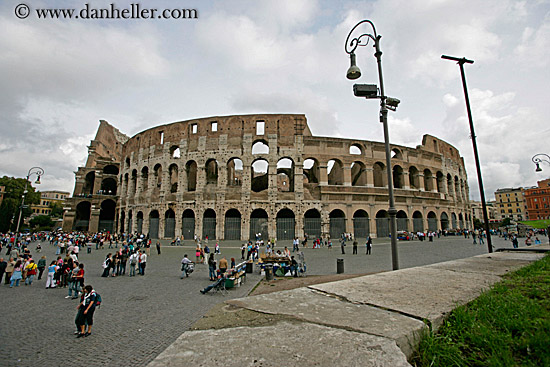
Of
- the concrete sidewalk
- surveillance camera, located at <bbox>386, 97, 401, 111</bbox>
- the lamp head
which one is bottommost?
the concrete sidewalk

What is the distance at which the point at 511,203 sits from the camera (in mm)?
85625

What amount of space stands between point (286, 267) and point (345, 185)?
1974cm

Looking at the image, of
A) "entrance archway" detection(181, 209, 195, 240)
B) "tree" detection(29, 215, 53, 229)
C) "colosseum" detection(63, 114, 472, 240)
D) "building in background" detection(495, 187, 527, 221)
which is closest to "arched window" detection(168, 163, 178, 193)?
"colosseum" detection(63, 114, 472, 240)

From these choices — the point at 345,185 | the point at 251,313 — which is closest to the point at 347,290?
the point at 251,313

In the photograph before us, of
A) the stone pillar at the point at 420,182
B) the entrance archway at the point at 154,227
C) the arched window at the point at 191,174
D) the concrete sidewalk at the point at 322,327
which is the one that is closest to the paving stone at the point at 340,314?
the concrete sidewalk at the point at 322,327

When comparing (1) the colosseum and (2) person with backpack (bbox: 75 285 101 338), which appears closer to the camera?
(2) person with backpack (bbox: 75 285 101 338)

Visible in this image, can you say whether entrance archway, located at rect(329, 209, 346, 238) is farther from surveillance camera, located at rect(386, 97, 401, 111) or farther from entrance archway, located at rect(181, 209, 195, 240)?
surveillance camera, located at rect(386, 97, 401, 111)

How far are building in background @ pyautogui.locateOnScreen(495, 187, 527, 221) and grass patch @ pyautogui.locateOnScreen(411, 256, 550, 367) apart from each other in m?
106

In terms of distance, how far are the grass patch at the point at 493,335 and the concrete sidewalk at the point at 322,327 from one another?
0.10 m

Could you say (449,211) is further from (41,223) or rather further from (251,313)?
(41,223)

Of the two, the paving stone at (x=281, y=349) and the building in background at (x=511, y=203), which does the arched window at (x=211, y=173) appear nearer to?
the paving stone at (x=281, y=349)

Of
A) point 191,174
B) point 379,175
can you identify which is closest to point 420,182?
point 379,175

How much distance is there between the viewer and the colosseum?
2802cm

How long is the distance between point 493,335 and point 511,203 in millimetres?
113223
